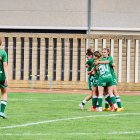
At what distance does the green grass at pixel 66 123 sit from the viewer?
539 inches

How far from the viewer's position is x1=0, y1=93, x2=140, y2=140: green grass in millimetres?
13688

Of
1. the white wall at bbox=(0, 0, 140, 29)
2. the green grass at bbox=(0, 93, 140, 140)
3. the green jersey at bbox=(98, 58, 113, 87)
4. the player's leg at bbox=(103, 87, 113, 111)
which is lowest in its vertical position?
the green grass at bbox=(0, 93, 140, 140)

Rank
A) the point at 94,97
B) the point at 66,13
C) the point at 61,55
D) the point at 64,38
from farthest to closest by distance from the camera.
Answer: the point at 66,13, the point at 61,55, the point at 64,38, the point at 94,97

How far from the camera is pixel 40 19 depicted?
37094 mm

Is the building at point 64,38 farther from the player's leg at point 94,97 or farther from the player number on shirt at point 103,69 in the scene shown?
the player number on shirt at point 103,69

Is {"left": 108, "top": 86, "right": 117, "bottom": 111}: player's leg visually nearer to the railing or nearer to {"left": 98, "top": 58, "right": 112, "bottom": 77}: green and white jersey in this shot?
{"left": 98, "top": 58, "right": 112, "bottom": 77}: green and white jersey

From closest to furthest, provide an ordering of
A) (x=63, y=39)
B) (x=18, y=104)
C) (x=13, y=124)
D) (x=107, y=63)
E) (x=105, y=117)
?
(x=13, y=124), (x=105, y=117), (x=107, y=63), (x=18, y=104), (x=63, y=39)

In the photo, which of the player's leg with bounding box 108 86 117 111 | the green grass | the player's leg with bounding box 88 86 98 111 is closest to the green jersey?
the player's leg with bounding box 108 86 117 111

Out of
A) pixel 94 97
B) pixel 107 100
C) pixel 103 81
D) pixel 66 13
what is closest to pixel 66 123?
pixel 103 81

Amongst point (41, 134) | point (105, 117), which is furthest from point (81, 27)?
point (41, 134)

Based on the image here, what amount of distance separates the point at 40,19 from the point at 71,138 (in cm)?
2407

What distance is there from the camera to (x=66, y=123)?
16109 mm

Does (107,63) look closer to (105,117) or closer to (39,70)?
(105,117)

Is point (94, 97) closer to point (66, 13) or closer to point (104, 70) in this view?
point (104, 70)
